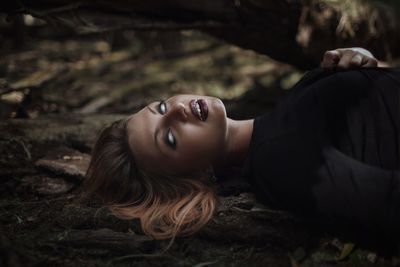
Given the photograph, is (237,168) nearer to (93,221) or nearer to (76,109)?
(93,221)

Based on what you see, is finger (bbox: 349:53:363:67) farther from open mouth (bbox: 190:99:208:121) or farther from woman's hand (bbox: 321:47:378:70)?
open mouth (bbox: 190:99:208:121)

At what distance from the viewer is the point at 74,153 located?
4.14m

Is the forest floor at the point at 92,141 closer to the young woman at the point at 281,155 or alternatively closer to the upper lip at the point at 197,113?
the young woman at the point at 281,155

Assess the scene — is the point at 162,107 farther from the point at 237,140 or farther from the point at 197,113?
the point at 237,140

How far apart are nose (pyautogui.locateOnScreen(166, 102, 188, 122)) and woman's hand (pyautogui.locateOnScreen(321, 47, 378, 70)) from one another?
97 centimetres

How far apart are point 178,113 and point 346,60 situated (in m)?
1.15

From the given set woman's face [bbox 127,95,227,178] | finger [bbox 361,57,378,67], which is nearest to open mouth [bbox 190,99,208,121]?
woman's face [bbox 127,95,227,178]

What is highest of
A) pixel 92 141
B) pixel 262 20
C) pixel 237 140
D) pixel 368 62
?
pixel 262 20

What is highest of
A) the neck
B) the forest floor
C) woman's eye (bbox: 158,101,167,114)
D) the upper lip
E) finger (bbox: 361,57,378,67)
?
finger (bbox: 361,57,378,67)

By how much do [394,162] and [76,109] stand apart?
360 cm

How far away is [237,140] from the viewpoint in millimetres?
3270

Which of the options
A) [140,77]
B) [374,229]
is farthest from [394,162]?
[140,77]

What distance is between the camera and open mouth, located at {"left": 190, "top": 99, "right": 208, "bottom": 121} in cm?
310

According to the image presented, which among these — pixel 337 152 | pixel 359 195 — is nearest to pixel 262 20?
pixel 337 152
